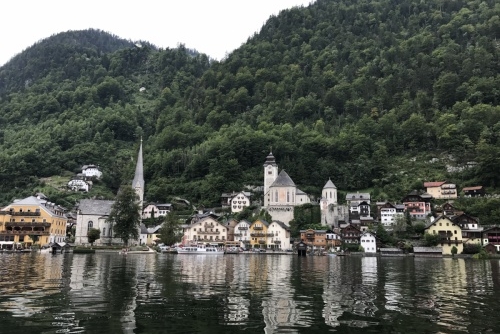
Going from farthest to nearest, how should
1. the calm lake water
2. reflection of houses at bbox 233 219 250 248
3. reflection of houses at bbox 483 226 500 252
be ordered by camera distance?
reflection of houses at bbox 233 219 250 248, reflection of houses at bbox 483 226 500 252, the calm lake water

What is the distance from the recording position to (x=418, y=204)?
80062mm

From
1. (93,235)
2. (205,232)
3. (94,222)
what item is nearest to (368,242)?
(205,232)

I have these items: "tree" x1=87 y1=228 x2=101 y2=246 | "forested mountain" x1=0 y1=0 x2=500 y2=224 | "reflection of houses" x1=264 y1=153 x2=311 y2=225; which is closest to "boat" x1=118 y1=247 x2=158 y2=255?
"tree" x1=87 y1=228 x2=101 y2=246

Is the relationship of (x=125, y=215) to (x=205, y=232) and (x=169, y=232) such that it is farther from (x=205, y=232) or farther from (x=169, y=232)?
(x=205, y=232)

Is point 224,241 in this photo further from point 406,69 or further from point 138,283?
point 406,69

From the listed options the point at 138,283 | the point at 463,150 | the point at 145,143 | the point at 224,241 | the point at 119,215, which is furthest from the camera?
the point at 145,143

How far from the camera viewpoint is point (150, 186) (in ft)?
367

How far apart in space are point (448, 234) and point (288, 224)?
103 feet

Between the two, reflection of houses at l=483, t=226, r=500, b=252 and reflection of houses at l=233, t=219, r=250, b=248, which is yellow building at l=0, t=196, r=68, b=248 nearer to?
reflection of houses at l=233, t=219, r=250, b=248

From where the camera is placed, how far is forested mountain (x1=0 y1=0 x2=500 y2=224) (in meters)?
102

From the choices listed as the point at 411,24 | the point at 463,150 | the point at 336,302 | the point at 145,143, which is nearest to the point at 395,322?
the point at 336,302

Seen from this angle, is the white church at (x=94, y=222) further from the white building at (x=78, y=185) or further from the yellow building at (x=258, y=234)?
the white building at (x=78, y=185)

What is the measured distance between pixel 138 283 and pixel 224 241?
6176 cm

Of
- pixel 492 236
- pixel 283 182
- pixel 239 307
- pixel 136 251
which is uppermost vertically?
pixel 283 182
